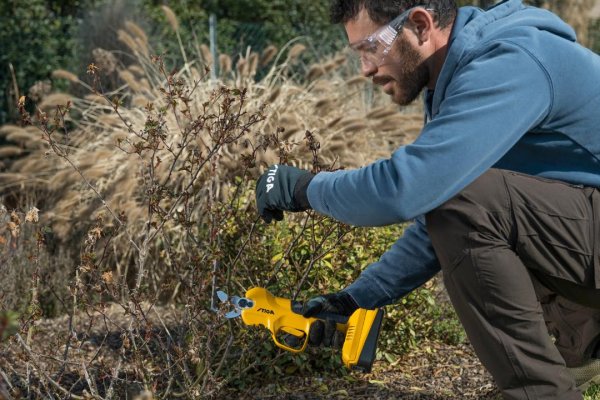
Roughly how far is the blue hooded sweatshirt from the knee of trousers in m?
0.05

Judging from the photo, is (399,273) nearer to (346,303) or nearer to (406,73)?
(346,303)

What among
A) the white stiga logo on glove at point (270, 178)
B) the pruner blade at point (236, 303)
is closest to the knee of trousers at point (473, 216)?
the white stiga logo on glove at point (270, 178)

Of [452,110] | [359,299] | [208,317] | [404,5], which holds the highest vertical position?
[404,5]

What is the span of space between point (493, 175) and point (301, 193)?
0.53 meters

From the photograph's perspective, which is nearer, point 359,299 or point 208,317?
point 359,299

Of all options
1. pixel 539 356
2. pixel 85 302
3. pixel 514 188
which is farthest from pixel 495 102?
pixel 85 302

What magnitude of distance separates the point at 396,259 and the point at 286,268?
2.06 feet

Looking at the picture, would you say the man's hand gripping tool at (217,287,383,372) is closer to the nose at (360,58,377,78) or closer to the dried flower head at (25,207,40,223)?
the dried flower head at (25,207,40,223)

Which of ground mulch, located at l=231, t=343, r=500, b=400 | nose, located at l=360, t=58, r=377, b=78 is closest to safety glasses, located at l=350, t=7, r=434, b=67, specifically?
nose, located at l=360, t=58, r=377, b=78

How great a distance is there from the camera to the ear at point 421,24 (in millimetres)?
2518

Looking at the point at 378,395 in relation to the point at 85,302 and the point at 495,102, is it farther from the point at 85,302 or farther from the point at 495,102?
the point at 495,102

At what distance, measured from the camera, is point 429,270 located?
9.58 feet

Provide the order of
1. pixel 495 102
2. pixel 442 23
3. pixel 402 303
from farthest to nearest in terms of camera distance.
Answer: pixel 402 303, pixel 442 23, pixel 495 102

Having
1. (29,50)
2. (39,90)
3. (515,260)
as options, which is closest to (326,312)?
(515,260)
